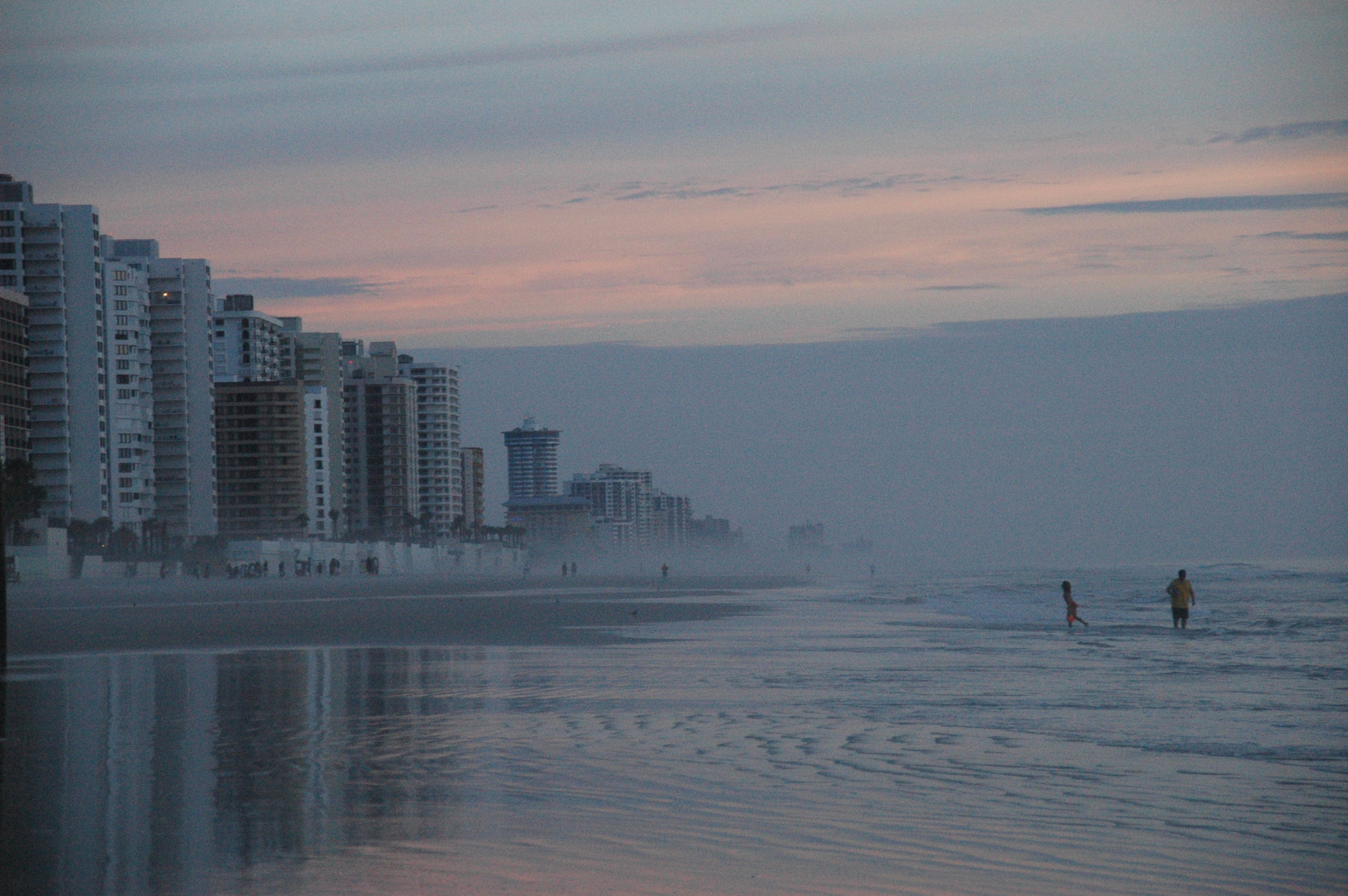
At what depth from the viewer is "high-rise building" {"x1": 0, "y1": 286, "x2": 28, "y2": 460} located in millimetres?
100000

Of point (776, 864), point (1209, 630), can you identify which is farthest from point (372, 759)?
point (1209, 630)

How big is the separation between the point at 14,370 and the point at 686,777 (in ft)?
340

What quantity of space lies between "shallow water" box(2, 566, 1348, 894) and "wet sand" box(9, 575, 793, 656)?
677 cm

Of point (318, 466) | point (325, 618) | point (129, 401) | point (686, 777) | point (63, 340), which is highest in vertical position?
point (63, 340)

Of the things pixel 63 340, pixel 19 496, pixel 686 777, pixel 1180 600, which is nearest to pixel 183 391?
pixel 63 340

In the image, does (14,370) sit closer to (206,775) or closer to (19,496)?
(19,496)

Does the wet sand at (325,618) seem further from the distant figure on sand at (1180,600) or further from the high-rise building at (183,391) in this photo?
the high-rise building at (183,391)

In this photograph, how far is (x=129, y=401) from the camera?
487ft

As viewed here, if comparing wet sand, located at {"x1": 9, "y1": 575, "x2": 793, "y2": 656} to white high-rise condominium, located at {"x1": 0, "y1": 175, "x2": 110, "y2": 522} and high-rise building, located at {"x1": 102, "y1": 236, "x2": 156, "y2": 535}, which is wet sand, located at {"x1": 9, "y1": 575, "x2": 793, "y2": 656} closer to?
white high-rise condominium, located at {"x1": 0, "y1": 175, "x2": 110, "y2": 522}

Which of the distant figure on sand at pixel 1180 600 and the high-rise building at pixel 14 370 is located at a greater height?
the high-rise building at pixel 14 370

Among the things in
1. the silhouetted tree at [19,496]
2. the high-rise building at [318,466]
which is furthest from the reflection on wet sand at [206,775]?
the high-rise building at [318,466]

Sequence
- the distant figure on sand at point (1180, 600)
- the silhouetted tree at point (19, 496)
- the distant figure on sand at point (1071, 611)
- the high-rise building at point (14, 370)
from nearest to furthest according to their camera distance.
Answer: the distant figure on sand at point (1180, 600), the distant figure on sand at point (1071, 611), the silhouetted tree at point (19, 496), the high-rise building at point (14, 370)

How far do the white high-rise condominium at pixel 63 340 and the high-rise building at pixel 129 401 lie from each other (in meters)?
1.22

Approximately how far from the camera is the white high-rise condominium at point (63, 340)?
454 ft
